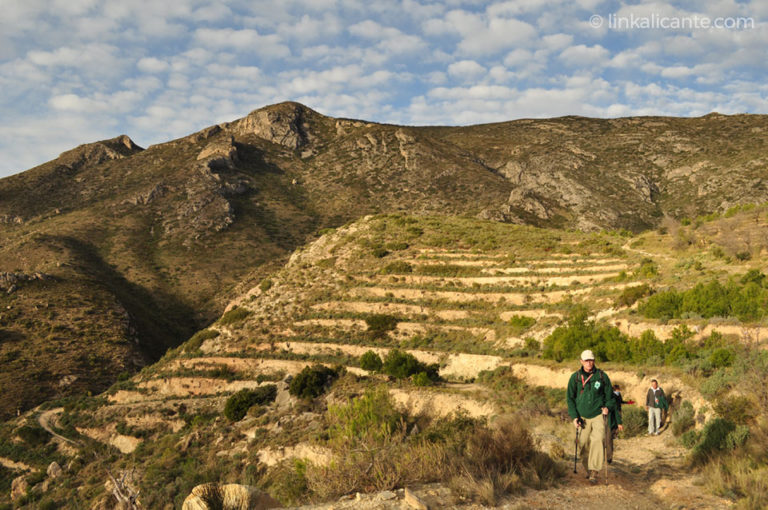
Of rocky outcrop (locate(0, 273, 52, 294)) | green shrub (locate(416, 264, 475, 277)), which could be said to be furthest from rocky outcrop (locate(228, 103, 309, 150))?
green shrub (locate(416, 264, 475, 277))

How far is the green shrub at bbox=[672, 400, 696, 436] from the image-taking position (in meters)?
13.8

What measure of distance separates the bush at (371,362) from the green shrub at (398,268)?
14.3 m

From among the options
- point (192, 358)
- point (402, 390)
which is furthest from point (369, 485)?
point (192, 358)

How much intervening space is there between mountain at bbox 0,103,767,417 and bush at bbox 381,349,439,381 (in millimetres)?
35099

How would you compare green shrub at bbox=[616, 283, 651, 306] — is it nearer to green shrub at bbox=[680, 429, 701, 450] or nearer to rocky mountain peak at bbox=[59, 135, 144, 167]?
green shrub at bbox=[680, 429, 701, 450]

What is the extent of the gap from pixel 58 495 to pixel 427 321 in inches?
1118

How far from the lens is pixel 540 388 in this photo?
22781 mm

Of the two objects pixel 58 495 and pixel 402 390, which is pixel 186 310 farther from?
pixel 402 390

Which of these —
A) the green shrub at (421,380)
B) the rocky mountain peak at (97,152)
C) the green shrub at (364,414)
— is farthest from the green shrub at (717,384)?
the rocky mountain peak at (97,152)

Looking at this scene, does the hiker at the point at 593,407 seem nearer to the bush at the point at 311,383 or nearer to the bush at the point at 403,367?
the bush at the point at 403,367

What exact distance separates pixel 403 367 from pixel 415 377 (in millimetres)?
1752

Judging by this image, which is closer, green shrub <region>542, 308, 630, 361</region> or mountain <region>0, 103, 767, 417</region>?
green shrub <region>542, 308, 630, 361</region>

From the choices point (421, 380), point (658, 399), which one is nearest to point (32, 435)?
point (421, 380)

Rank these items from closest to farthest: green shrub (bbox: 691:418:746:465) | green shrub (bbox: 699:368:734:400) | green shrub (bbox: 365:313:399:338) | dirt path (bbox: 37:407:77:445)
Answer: green shrub (bbox: 691:418:746:465) → green shrub (bbox: 699:368:734:400) → dirt path (bbox: 37:407:77:445) → green shrub (bbox: 365:313:399:338)
